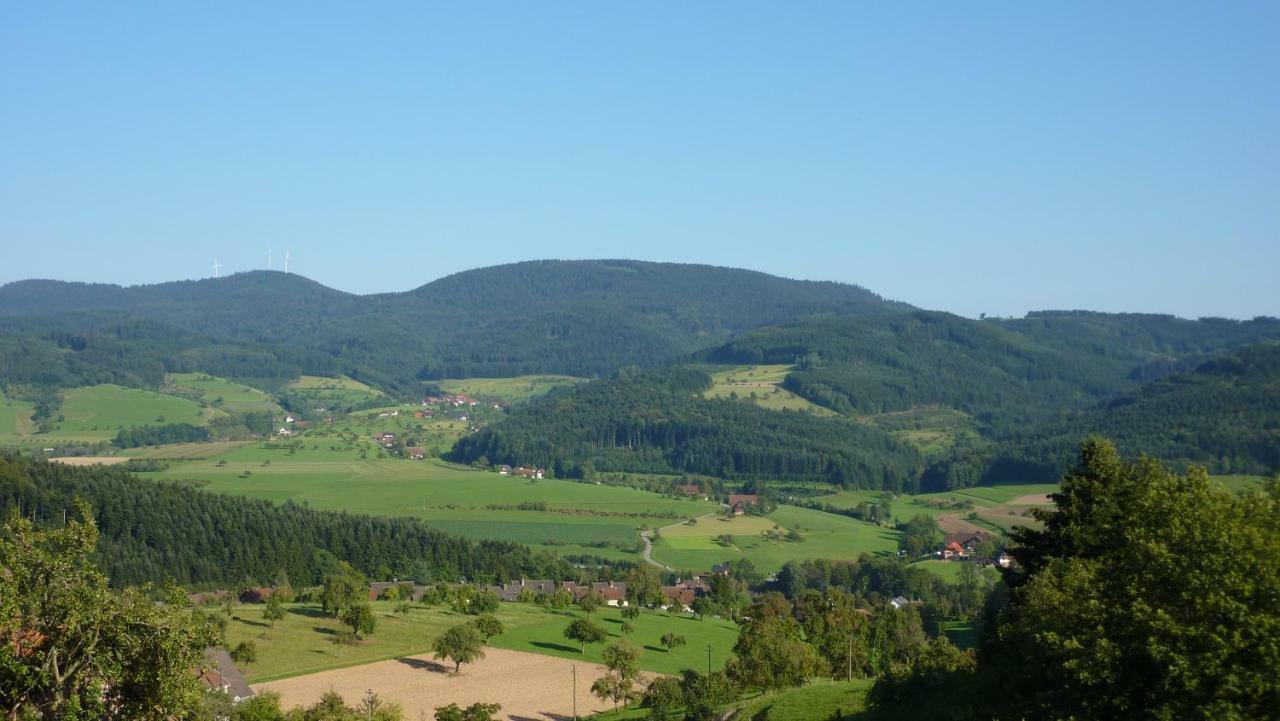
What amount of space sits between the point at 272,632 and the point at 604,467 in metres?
106

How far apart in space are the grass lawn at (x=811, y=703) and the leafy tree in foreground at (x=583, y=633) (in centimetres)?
2427

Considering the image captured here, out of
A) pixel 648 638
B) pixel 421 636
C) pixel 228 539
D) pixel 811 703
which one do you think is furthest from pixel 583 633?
pixel 228 539

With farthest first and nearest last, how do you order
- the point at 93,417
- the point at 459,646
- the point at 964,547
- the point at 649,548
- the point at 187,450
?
the point at 93,417, the point at 187,450, the point at 649,548, the point at 964,547, the point at 459,646

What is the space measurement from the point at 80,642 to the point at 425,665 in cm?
4142

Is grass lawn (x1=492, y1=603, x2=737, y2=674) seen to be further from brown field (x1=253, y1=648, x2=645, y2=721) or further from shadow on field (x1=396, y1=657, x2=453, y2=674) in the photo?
shadow on field (x1=396, y1=657, x2=453, y2=674)

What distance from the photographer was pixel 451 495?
13000 cm

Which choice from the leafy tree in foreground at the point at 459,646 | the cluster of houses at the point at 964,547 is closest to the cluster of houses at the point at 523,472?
the cluster of houses at the point at 964,547

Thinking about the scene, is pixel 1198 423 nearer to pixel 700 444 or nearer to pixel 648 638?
pixel 700 444

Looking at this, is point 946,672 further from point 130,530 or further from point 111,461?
point 111,461

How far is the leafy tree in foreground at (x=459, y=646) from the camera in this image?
183 ft

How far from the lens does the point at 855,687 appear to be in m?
37.1

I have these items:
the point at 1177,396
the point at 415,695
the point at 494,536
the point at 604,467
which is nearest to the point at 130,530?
the point at 494,536

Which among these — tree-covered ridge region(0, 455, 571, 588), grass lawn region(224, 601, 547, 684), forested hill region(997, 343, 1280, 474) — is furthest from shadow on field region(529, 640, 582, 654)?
forested hill region(997, 343, 1280, 474)

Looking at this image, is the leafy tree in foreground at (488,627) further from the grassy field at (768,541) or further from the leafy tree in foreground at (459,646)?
the grassy field at (768,541)
